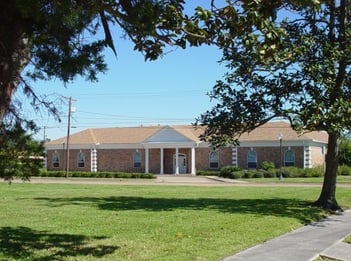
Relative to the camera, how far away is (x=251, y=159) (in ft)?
186

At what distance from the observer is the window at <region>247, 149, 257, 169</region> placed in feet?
186

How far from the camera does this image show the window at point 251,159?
56.6 m

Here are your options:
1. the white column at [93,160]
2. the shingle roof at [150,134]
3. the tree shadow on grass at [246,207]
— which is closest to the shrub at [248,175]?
the shingle roof at [150,134]

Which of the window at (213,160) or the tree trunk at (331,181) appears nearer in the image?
the tree trunk at (331,181)

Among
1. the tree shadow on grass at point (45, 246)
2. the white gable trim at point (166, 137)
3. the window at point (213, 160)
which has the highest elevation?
the white gable trim at point (166, 137)

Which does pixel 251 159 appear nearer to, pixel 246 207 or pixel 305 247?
pixel 246 207

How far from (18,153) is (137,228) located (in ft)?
16.1

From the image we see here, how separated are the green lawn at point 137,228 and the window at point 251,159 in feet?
119

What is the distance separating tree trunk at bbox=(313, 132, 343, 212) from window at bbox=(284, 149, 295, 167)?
1372 inches

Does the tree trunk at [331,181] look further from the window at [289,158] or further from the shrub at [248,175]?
the window at [289,158]

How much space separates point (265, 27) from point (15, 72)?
346 centimetres

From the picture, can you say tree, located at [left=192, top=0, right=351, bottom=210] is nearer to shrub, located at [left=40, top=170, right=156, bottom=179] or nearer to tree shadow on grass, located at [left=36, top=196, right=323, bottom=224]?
tree shadow on grass, located at [left=36, top=196, right=323, bottom=224]

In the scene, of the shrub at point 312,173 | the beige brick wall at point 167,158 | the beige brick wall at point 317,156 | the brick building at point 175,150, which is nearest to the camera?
the shrub at point 312,173

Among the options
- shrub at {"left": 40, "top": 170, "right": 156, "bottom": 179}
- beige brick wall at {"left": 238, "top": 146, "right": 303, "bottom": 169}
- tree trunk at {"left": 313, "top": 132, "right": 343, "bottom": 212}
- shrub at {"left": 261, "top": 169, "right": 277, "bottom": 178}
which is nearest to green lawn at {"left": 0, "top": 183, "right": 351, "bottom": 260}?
tree trunk at {"left": 313, "top": 132, "right": 343, "bottom": 212}
